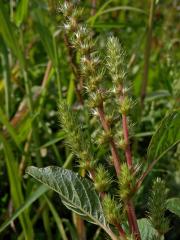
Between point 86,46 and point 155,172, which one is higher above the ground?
point 86,46

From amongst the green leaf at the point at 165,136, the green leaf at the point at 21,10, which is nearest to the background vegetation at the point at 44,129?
the green leaf at the point at 21,10

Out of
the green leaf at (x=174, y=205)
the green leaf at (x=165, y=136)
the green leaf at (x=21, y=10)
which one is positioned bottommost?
the green leaf at (x=174, y=205)

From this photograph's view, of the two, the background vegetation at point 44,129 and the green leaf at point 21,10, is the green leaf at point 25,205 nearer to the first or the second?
the background vegetation at point 44,129

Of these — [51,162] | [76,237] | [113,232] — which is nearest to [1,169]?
[51,162]

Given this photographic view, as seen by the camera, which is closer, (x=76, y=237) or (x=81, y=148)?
(x=81, y=148)

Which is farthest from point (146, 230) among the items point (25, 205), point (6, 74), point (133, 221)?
point (6, 74)

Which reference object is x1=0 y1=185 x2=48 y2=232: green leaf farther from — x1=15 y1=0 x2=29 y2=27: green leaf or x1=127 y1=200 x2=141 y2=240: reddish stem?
x1=15 y1=0 x2=29 y2=27: green leaf

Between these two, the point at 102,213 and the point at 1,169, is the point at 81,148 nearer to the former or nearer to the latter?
the point at 102,213

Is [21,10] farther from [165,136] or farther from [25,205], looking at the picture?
[165,136]

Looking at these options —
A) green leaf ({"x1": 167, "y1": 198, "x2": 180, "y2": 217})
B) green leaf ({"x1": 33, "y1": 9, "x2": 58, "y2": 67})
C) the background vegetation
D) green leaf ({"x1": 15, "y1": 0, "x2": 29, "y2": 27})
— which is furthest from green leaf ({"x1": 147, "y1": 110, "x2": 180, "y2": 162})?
green leaf ({"x1": 15, "y1": 0, "x2": 29, "y2": 27})
